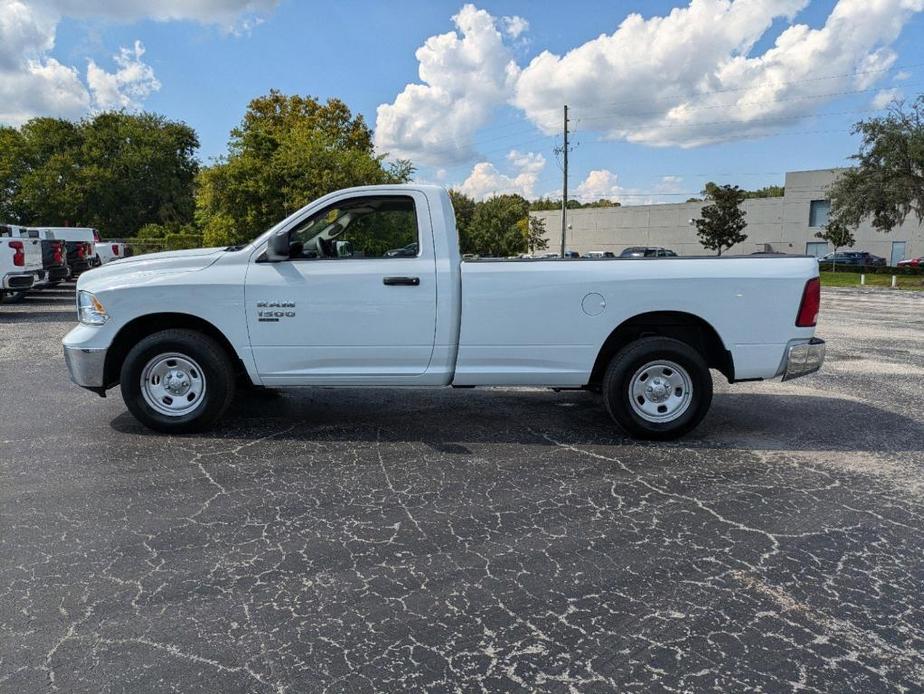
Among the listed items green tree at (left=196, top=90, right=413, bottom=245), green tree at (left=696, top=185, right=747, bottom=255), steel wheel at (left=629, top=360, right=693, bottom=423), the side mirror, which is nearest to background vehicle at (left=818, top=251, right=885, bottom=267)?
green tree at (left=696, top=185, right=747, bottom=255)

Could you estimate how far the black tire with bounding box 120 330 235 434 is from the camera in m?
5.30

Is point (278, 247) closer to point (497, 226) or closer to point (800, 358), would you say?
point (800, 358)

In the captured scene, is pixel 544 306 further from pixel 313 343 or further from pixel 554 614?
pixel 554 614

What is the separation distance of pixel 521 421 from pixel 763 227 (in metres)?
62.5

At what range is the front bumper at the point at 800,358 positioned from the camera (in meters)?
5.27

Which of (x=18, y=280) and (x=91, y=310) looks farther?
(x=18, y=280)

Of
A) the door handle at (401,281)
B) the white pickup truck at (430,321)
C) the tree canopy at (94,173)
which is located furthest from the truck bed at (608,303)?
the tree canopy at (94,173)

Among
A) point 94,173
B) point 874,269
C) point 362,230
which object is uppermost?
point 94,173

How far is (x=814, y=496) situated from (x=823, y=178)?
61.9 metres

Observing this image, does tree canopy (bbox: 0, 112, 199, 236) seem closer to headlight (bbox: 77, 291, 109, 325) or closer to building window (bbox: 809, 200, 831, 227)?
building window (bbox: 809, 200, 831, 227)

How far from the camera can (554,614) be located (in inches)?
115

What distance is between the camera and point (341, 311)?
526 centimetres

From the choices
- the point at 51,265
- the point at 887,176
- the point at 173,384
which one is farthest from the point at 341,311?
the point at 887,176

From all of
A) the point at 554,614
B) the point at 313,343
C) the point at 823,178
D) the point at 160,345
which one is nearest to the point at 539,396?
the point at 313,343
